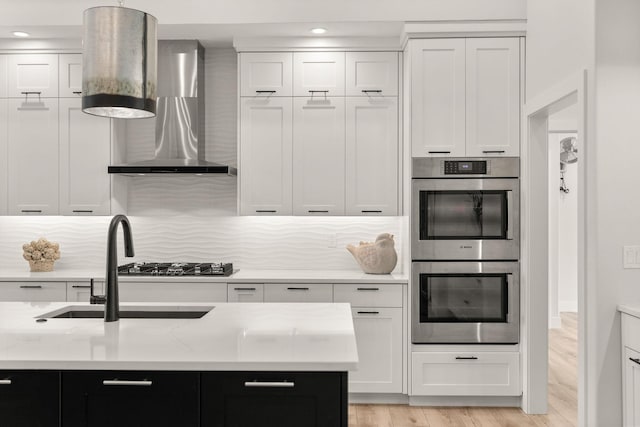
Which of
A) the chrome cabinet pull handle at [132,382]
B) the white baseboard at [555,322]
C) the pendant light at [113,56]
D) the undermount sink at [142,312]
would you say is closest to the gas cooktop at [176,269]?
the undermount sink at [142,312]

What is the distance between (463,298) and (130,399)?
2832mm

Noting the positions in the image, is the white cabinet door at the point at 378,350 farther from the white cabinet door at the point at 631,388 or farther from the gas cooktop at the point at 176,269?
the white cabinet door at the point at 631,388

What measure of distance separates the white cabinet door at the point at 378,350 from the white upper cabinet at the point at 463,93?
4.06 feet

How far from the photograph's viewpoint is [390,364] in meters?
4.19

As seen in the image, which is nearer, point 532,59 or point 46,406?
point 46,406

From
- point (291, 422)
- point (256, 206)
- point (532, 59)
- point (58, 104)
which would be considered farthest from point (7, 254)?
point (532, 59)

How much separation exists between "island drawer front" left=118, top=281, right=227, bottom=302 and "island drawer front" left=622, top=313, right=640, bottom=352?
2645mm

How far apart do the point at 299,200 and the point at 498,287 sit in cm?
166

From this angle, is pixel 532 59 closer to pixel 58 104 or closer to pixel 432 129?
pixel 432 129

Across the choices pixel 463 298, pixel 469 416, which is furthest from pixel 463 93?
pixel 469 416

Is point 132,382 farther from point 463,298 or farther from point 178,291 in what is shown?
point 463,298

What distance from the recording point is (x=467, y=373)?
13.5ft

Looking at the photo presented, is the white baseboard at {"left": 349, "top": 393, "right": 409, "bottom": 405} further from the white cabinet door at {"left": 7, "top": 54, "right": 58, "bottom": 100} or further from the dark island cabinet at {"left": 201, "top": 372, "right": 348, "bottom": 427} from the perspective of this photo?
the white cabinet door at {"left": 7, "top": 54, "right": 58, "bottom": 100}

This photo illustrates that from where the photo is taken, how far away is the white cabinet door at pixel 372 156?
4480 millimetres
